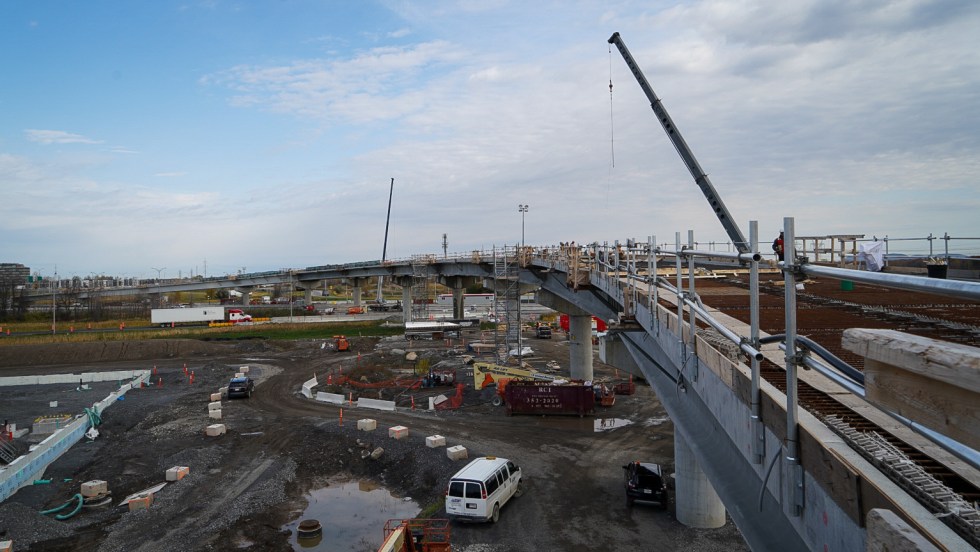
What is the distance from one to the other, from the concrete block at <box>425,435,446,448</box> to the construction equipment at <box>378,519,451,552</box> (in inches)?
256

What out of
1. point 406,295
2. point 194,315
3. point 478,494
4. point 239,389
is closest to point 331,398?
point 239,389

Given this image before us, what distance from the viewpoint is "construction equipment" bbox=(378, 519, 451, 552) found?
1246 centimetres

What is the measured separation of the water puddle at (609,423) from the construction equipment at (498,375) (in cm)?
424

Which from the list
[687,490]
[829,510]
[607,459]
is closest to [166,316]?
[607,459]

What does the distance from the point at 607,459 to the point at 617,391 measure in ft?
40.8

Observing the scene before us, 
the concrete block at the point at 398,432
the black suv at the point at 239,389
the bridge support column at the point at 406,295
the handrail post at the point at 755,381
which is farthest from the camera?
the bridge support column at the point at 406,295

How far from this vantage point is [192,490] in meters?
21.6

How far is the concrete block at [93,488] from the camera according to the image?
68.2ft

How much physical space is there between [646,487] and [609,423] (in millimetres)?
10300

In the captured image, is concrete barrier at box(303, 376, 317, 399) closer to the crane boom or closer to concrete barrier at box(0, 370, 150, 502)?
concrete barrier at box(0, 370, 150, 502)

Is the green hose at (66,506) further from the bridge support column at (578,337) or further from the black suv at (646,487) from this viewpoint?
the bridge support column at (578,337)

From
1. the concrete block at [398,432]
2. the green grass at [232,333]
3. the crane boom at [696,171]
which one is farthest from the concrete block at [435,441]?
the green grass at [232,333]

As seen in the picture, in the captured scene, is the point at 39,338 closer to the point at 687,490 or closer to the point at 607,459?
the point at 607,459

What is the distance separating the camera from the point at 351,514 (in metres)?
19.7
